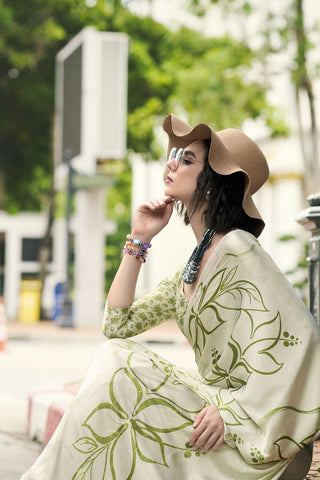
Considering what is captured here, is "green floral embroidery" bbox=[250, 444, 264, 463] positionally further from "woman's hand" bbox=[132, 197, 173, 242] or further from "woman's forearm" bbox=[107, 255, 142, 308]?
"woman's hand" bbox=[132, 197, 173, 242]

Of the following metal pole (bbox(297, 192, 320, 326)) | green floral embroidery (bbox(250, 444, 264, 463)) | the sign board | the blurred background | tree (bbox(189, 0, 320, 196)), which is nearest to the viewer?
green floral embroidery (bbox(250, 444, 264, 463))

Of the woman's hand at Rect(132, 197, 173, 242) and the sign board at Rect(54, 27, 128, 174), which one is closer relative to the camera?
the woman's hand at Rect(132, 197, 173, 242)

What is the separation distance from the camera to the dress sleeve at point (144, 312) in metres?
3.38

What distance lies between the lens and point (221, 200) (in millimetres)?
3270

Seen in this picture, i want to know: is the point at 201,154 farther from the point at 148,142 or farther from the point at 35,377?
the point at 148,142

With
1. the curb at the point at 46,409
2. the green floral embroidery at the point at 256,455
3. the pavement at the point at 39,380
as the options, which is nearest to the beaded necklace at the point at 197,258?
the green floral embroidery at the point at 256,455

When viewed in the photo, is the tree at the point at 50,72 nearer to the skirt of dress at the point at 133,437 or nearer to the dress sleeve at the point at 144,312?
the dress sleeve at the point at 144,312

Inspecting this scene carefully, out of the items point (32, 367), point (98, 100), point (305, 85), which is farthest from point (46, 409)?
point (98, 100)

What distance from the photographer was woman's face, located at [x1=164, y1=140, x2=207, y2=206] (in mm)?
3320

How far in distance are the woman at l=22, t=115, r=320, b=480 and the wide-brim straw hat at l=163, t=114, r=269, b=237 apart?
0.09 feet

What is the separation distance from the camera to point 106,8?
26438 millimetres

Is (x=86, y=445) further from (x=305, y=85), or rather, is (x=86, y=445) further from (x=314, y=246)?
(x=305, y=85)

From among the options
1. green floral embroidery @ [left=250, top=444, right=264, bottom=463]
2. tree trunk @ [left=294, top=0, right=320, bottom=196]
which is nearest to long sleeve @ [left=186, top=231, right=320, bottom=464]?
green floral embroidery @ [left=250, top=444, right=264, bottom=463]

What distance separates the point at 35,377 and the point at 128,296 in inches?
266
